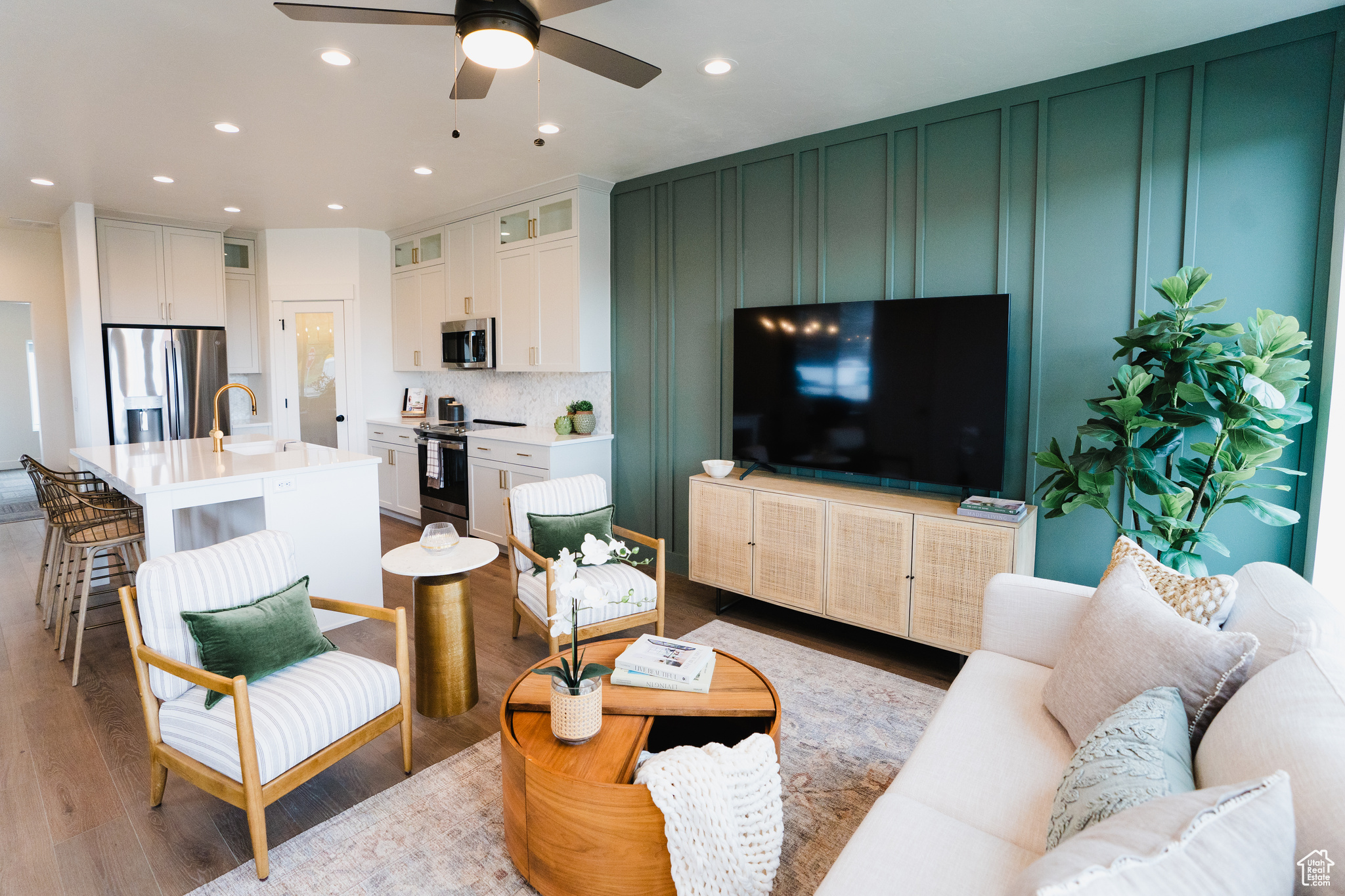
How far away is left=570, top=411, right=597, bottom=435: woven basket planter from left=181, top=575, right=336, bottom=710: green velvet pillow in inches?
112

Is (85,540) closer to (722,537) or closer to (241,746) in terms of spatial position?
(241,746)

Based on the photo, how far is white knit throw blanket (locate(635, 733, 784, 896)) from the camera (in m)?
1.61

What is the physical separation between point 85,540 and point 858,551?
3746mm

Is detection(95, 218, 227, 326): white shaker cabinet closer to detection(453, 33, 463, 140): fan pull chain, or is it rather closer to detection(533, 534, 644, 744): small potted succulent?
detection(453, 33, 463, 140): fan pull chain

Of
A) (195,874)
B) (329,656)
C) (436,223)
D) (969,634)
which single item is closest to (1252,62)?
(969,634)

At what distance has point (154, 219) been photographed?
6.04 m

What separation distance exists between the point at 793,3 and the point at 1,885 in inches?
145

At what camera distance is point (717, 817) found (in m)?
1.62

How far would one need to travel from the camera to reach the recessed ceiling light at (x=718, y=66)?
2.89 metres

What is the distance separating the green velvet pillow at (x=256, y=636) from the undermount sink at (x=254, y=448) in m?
2.13

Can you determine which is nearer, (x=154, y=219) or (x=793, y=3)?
(x=793, y=3)

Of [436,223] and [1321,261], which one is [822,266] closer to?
[1321,261]

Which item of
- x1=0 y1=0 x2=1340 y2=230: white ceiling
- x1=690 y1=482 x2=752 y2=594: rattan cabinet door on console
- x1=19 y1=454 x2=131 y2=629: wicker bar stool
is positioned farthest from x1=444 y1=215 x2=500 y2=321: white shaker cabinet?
x1=19 y1=454 x2=131 y2=629: wicker bar stool

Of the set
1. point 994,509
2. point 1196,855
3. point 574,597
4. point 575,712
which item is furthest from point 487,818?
point 994,509
